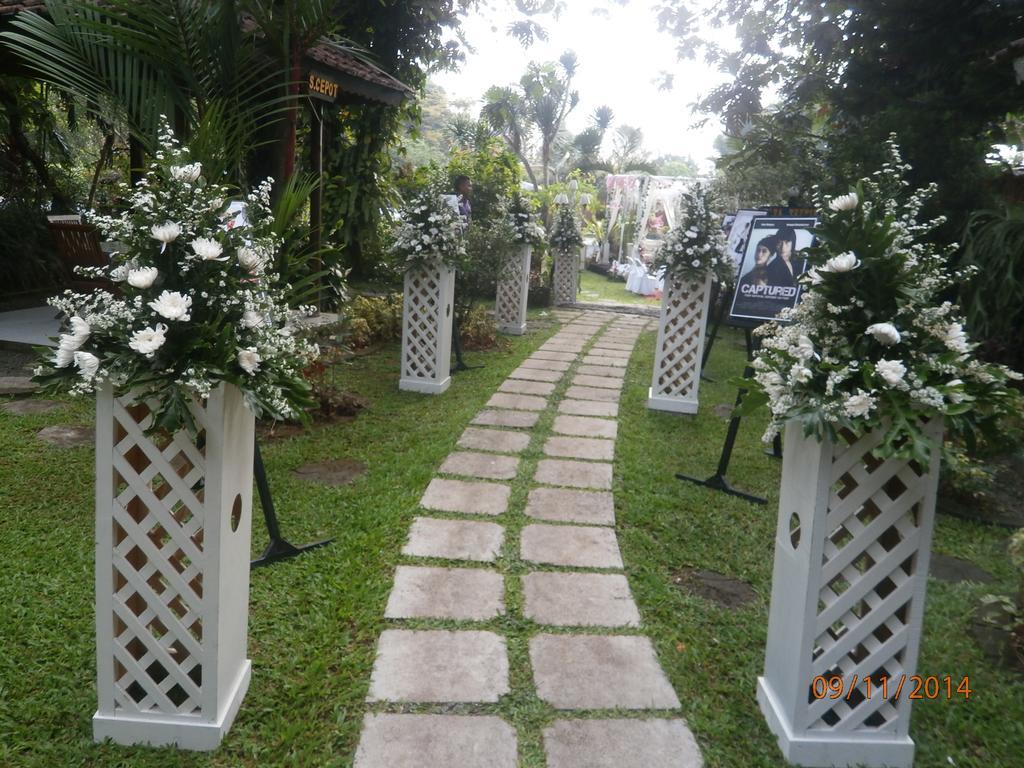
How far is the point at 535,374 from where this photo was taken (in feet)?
23.1

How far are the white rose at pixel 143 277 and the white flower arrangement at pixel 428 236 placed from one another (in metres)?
4.21

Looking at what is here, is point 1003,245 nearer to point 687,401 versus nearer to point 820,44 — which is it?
point 687,401

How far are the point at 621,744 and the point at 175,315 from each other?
5.36 ft

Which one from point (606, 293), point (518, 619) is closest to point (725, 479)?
point (518, 619)

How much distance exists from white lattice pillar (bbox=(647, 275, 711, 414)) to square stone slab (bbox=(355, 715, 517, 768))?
13.8 ft

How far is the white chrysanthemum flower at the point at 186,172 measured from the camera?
1909 mm

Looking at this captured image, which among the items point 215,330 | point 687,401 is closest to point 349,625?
point 215,330

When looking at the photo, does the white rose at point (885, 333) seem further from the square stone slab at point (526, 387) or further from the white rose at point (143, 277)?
the square stone slab at point (526, 387)

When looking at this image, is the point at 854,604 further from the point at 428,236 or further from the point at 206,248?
the point at 428,236

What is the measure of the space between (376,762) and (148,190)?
62.8 inches

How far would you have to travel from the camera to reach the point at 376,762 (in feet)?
6.56

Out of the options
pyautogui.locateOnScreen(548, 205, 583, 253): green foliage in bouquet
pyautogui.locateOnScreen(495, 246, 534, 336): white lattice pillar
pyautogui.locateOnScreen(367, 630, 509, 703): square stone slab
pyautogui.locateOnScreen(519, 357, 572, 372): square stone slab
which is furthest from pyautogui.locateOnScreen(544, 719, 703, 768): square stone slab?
pyautogui.locateOnScreen(548, 205, 583, 253): green foliage in bouquet

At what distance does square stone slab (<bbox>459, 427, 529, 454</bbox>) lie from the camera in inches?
187
